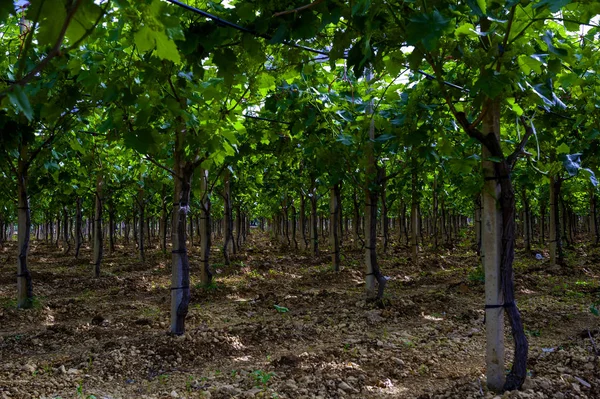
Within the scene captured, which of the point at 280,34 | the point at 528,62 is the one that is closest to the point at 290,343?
the point at 280,34

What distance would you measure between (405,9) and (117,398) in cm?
366

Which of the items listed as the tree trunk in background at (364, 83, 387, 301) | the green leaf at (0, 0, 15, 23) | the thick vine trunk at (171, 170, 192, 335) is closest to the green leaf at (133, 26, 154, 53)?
the green leaf at (0, 0, 15, 23)

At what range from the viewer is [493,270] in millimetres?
3236

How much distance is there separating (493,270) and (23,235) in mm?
6741

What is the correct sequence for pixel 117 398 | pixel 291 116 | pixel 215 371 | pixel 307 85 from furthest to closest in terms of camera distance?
pixel 291 116 < pixel 307 85 < pixel 215 371 < pixel 117 398

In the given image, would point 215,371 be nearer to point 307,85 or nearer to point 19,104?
point 307,85

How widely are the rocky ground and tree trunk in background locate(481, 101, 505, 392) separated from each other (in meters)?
0.22

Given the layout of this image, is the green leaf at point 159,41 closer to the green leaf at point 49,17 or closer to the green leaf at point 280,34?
the green leaf at point 49,17

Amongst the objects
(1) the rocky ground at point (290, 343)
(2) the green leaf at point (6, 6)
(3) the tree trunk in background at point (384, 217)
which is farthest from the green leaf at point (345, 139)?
(2) the green leaf at point (6, 6)

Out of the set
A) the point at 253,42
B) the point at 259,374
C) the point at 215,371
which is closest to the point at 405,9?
the point at 253,42

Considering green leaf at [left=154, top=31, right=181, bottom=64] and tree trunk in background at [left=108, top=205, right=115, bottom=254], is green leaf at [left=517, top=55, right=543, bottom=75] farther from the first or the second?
tree trunk in background at [left=108, top=205, right=115, bottom=254]

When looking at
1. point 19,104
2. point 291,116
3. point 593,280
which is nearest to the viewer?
point 19,104

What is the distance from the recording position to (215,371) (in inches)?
168

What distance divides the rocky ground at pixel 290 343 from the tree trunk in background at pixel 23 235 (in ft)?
0.79
